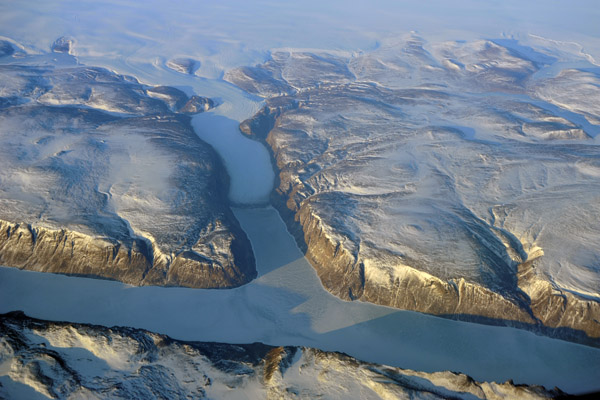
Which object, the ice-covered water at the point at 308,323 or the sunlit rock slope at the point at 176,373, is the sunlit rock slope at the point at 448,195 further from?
the sunlit rock slope at the point at 176,373

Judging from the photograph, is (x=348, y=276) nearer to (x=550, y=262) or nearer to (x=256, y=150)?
(x=550, y=262)

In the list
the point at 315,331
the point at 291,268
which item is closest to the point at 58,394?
the point at 315,331

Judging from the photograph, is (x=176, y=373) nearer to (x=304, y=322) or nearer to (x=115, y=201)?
(x=304, y=322)

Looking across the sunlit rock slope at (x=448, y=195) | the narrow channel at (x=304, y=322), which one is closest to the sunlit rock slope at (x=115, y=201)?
the narrow channel at (x=304, y=322)

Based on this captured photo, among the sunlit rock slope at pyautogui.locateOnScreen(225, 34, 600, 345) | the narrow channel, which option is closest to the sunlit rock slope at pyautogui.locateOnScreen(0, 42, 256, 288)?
the narrow channel

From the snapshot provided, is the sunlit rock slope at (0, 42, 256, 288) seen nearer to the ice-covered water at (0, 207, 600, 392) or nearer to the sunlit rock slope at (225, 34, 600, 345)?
the ice-covered water at (0, 207, 600, 392)

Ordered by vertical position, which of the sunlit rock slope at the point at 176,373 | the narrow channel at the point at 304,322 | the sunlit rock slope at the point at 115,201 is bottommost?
the narrow channel at the point at 304,322
